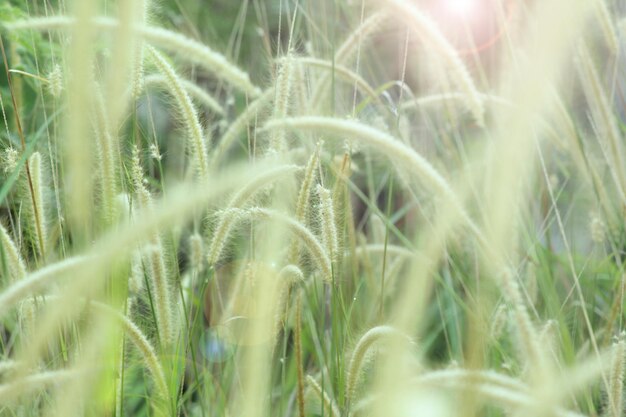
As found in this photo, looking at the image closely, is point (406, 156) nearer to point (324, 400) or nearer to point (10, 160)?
point (324, 400)

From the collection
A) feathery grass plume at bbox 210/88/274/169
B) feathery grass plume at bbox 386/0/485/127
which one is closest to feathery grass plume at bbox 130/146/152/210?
feathery grass plume at bbox 210/88/274/169

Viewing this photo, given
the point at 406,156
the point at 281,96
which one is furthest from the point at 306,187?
the point at 406,156

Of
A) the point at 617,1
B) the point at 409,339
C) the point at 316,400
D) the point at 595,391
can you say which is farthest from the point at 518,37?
the point at 409,339

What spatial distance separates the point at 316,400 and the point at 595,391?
2.00 ft

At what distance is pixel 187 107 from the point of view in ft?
4.22

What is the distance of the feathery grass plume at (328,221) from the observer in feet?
3.87

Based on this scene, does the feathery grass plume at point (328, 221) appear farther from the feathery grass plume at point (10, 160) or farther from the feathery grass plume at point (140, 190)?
the feathery grass plume at point (10, 160)

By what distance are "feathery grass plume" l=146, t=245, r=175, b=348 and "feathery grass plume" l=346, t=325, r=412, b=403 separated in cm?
31

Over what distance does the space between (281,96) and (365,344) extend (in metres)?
0.48

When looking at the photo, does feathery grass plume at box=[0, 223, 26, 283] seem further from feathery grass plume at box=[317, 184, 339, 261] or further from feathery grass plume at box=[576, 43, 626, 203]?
feathery grass plume at box=[576, 43, 626, 203]

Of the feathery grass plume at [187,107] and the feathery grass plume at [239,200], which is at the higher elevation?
the feathery grass plume at [187,107]

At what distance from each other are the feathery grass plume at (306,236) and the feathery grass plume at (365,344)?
125 millimetres

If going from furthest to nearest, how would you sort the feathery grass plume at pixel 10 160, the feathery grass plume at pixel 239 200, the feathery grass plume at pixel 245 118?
the feathery grass plume at pixel 245 118, the feathery grass plume at pixel 10 160, the feathery grass plume at pixel 239 200

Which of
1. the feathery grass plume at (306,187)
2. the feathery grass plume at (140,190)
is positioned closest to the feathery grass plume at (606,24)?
the feathery grass plume at (306,187)
